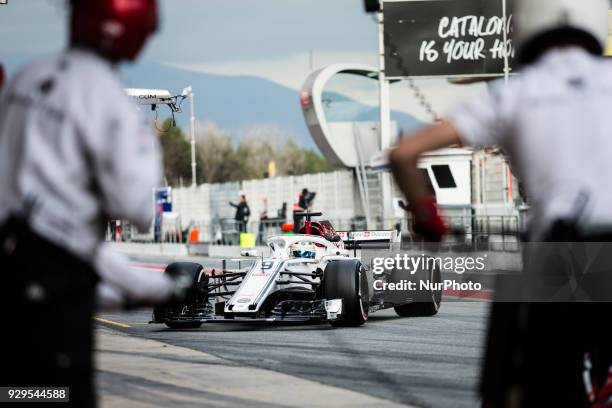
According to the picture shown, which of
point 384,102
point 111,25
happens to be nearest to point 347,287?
point 111,25

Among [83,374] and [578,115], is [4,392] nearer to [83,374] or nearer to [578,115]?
[83,374]

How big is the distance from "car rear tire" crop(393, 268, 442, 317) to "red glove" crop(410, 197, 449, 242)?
12545mm

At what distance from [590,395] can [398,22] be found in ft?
139

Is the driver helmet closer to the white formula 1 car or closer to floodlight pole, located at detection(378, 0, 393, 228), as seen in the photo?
the white formula 1 car

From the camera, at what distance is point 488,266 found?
23.3 meters

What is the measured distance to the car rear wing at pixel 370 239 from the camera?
16734mm

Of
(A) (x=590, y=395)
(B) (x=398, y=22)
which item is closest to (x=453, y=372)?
(A) (x=590, y=395)

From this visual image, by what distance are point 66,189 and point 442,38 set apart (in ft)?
142

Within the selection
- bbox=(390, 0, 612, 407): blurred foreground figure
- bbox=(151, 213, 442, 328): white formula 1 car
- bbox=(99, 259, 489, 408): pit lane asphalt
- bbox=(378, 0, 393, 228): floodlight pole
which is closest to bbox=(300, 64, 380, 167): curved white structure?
bbox=(378, 0, 393, 228): floodlight pole

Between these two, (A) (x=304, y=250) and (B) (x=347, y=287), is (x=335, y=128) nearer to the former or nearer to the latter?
(A) (x=304, y=250)

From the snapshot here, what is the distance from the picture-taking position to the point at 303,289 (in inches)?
612

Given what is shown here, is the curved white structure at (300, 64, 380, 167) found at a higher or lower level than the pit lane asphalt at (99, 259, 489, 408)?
Answer: higher

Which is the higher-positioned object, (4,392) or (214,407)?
(4,392)

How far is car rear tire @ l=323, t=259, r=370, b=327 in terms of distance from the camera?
1496cm
